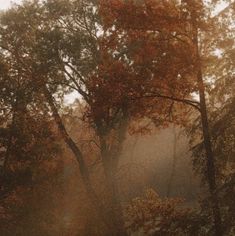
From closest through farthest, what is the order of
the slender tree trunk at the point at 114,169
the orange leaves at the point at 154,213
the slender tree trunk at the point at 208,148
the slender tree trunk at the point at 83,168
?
the slender tree trunk at the point at 208,148 < the orange leaves at the point at 154,213 < the slender tree trunk at the point at 114,169 < the slender tree trunk at the point at 83,168

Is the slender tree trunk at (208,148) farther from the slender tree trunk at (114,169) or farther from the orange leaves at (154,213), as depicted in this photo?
the slender tree trunk at (114,169)

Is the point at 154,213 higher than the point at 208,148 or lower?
lower

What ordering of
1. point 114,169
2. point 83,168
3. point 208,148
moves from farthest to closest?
point 83,168 → point 114,169 → point 208,148

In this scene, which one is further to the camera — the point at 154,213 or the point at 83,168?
the point at 83,168

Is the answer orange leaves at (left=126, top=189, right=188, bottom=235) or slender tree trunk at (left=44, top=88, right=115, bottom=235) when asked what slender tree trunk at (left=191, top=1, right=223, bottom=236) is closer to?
orange leaves at (left=126, top=189, right=188, bottom=235)

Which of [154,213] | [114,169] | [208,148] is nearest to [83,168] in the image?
[114,169]

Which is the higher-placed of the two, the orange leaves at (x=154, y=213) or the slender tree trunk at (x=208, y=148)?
the slender tree trunk at (x=208, y=148)

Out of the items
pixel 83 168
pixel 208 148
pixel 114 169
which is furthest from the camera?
pixel 83 168

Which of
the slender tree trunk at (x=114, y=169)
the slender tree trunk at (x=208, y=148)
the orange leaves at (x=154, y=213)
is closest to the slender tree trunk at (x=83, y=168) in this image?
the slender tree trunk at (x=114, y=169)

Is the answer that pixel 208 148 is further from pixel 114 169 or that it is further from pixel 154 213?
pixel 114 169

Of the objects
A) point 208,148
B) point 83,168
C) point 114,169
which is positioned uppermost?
point 83,168

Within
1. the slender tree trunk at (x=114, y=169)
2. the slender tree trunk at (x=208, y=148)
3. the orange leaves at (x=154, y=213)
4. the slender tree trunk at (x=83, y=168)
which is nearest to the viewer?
the slender tree trunk at (x=208, y=148)

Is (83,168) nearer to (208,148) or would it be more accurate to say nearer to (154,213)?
(154,213)

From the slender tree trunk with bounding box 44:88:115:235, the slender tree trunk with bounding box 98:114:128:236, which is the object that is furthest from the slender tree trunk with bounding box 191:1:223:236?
the slender tree trunk with bounding box 44:88:115:235
